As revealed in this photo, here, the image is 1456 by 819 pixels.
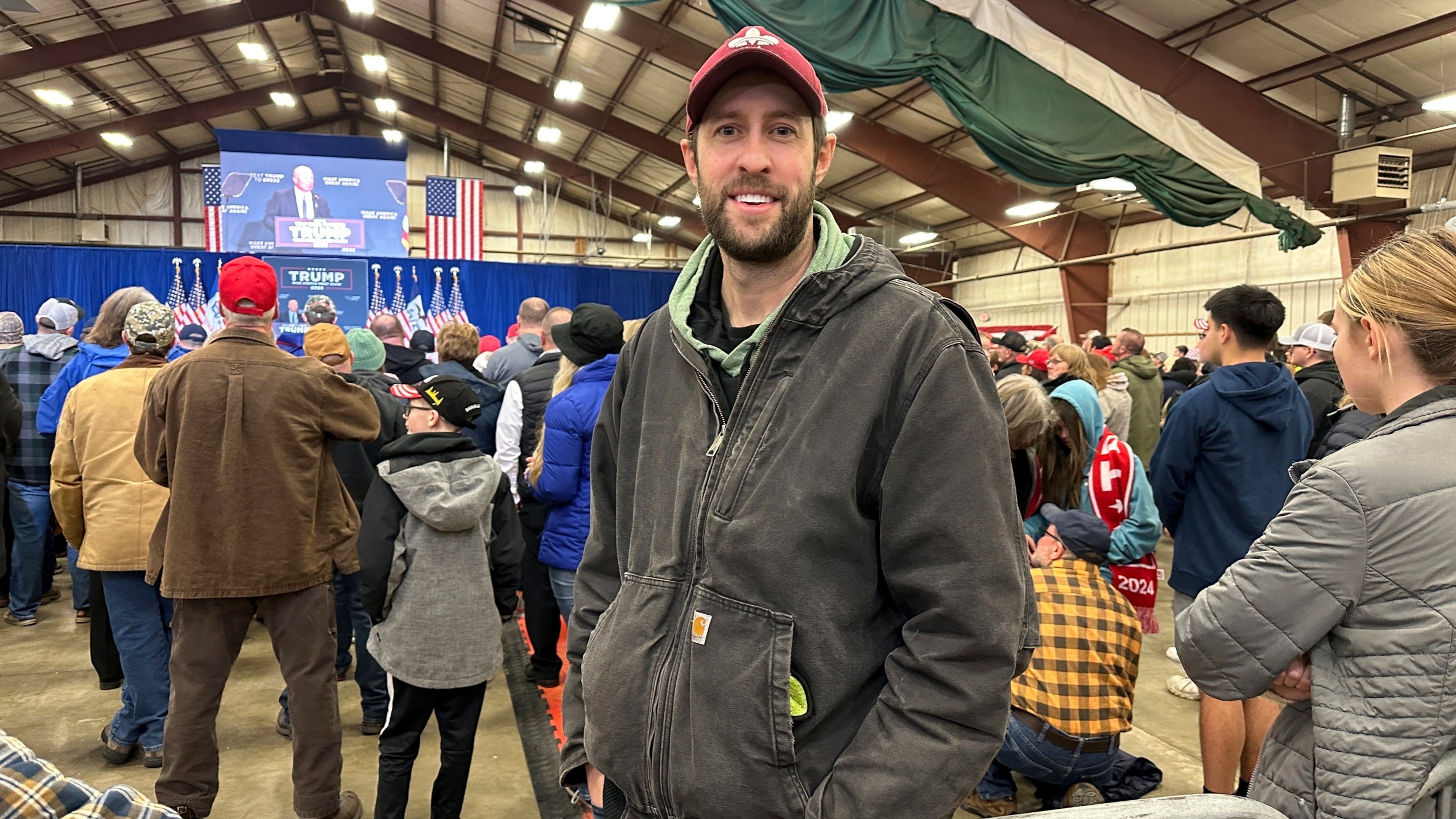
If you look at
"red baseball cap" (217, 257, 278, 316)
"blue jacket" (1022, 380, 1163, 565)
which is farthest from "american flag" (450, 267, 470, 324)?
"blue jacket" (1022, 380, 1163, 565)

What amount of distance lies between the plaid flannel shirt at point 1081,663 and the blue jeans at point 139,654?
267cm

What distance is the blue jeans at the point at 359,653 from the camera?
3277 mm

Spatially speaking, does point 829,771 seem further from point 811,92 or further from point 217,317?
point 217,317

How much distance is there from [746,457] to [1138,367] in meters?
5.52

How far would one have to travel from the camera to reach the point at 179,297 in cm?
1288

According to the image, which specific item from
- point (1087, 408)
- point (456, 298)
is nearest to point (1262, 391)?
point (1087, 408)

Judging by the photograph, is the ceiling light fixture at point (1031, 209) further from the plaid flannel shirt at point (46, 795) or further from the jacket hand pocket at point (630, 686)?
the plaid flannel shirt at point (46, 795)

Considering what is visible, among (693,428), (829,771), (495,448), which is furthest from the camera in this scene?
(495,448)

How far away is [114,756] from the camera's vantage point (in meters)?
2.98

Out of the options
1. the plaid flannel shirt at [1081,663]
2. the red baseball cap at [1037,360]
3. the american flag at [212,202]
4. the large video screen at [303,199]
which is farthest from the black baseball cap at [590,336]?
the american flag at [212,202]

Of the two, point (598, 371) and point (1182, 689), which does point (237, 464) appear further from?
point (1182, 689)

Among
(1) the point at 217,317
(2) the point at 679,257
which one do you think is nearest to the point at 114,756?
(1) the point at 217,317

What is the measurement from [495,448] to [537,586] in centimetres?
81

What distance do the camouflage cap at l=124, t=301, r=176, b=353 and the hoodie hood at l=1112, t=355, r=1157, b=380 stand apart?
5308 millimetres
